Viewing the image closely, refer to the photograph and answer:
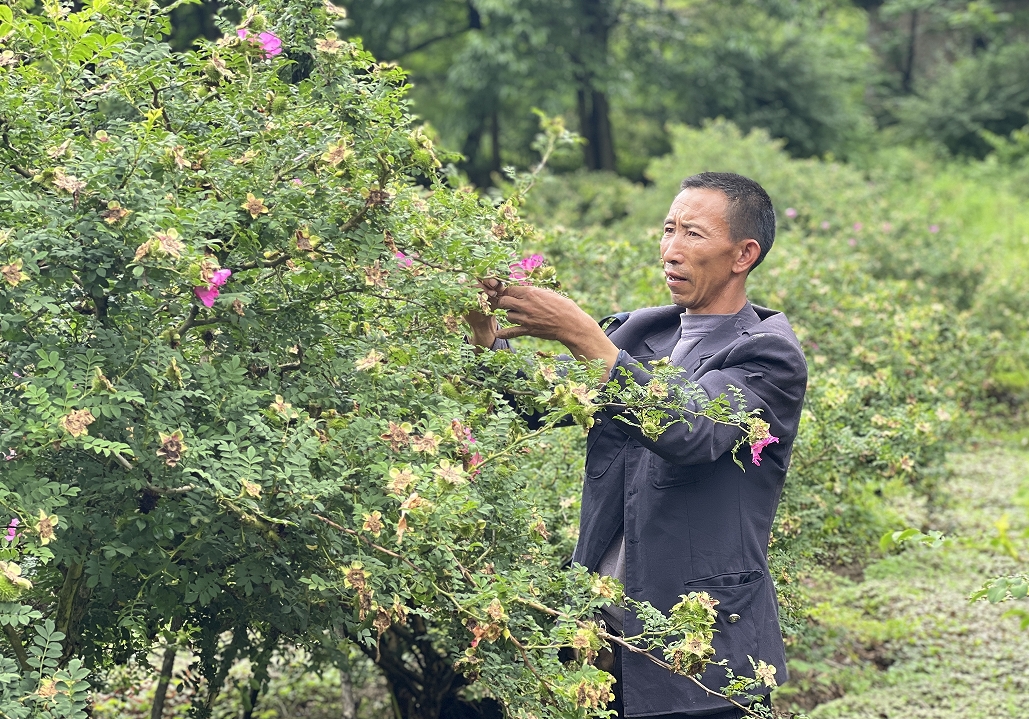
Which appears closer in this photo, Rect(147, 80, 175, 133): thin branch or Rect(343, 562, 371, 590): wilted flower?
Rect(343, 562, 371, 590): wilted flower

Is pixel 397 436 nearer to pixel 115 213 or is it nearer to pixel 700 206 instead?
pixel 115 213

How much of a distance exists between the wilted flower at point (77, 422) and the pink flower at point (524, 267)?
82 centimetres

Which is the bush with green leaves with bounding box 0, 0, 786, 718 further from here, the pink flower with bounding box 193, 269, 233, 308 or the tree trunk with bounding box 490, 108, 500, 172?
the tree trunk with bounding box 490, 108, 500, 172

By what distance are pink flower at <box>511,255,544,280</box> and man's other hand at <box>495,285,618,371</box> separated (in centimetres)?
5

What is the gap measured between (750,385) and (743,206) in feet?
1.41

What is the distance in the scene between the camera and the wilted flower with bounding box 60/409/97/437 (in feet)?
5.81

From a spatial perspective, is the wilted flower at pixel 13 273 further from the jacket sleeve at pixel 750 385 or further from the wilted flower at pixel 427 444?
the jacket sleeve at pixel 750 385

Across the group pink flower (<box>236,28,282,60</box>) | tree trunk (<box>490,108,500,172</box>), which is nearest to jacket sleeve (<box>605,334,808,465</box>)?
pink flower (<box>236,28,282,60</box>)

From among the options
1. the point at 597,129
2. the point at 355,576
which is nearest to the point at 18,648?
the point at 355,576

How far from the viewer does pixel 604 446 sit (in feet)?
8.03

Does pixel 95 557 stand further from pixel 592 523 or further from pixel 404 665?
pixel 404 665

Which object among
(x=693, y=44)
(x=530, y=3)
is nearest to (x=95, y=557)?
(x=530, y=3)

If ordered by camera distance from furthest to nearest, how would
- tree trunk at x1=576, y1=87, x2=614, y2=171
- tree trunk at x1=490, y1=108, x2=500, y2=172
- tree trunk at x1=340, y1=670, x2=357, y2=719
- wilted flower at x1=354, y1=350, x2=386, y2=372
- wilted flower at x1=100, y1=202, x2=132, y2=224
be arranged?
tree trunk at x1=576, y1=87, x2=614, y2=171 < tree trunk at x1=490, y1=108, x2=500, y2=172 < tree trunk at x1=340, y1=670, x2=357, y2=719 < wilted flower at x1=354, y1=350, x2=386, y2=372 < wilted flower at x1=100, y1=202, x2=132, y2=224

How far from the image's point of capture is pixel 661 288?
15.8 feet
